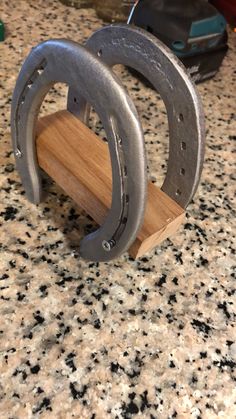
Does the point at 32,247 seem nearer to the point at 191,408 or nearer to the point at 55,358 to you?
the point at 55,358

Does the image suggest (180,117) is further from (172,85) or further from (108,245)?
(108,245)

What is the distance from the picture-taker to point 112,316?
482mm

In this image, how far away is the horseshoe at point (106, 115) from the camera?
1.18ft

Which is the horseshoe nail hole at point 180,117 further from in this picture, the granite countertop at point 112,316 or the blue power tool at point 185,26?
the blue power tool at point 185,26

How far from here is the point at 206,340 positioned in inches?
19.1

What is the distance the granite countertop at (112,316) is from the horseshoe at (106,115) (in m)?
0.05

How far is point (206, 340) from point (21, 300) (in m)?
0.20

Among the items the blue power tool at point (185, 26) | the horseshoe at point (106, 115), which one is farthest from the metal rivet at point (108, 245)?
the blue power tool at point (185, 26)

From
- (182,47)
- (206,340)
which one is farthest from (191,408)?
(182,47)

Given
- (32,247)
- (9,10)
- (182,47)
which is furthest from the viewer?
(9,10)

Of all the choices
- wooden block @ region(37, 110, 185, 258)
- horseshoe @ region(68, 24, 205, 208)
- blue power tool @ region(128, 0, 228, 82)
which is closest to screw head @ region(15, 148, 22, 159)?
wooden block @ region(37, 110, 185, 258)

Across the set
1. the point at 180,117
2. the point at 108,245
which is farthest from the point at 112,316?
the point at 180,117

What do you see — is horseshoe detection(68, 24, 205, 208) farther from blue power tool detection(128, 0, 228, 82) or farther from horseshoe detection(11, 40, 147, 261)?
blue power tool detection(128, 0, 228, 82)

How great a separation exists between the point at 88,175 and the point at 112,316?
6.2 inches
